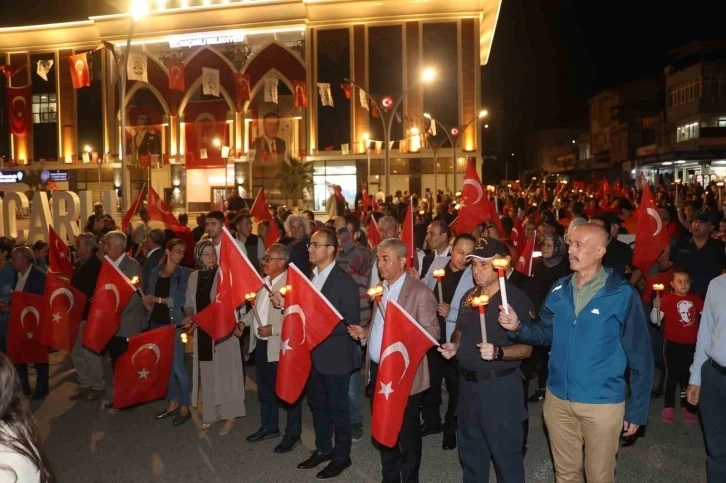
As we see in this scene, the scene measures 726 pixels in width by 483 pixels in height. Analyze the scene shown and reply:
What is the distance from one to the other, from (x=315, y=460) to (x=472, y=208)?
5.22 meters

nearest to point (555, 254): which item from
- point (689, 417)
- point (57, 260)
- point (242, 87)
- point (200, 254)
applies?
point (689, 417)

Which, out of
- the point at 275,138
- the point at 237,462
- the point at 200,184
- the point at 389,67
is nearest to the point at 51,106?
the point at 200,184

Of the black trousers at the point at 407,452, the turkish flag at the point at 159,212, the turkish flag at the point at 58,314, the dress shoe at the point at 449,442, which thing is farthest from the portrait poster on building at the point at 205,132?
the black trousers at the point at 407,452

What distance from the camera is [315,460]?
6277mm

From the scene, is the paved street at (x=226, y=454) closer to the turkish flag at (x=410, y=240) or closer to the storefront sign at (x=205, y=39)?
the turkish flag at (x=410, y=240)

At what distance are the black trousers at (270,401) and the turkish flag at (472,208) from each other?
4.39 metres

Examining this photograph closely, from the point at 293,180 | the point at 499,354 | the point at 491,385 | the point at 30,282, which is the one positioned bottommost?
the point at 491,385

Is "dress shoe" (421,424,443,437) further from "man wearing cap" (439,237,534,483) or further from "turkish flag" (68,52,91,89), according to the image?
"turkish flag" (68,52,91,89)

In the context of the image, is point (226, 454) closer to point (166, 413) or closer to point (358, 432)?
point (358, 432)

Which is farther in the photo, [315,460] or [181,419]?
[181,419]

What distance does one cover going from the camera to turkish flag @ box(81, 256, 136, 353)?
→ 24.9 feet

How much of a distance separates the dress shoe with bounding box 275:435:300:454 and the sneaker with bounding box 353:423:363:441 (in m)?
0.59

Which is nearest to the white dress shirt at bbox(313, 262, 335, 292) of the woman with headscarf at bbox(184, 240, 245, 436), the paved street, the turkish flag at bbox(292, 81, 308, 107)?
the woman with headscarf at bbox(184, 240, 245, 436)

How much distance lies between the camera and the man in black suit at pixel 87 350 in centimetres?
866
